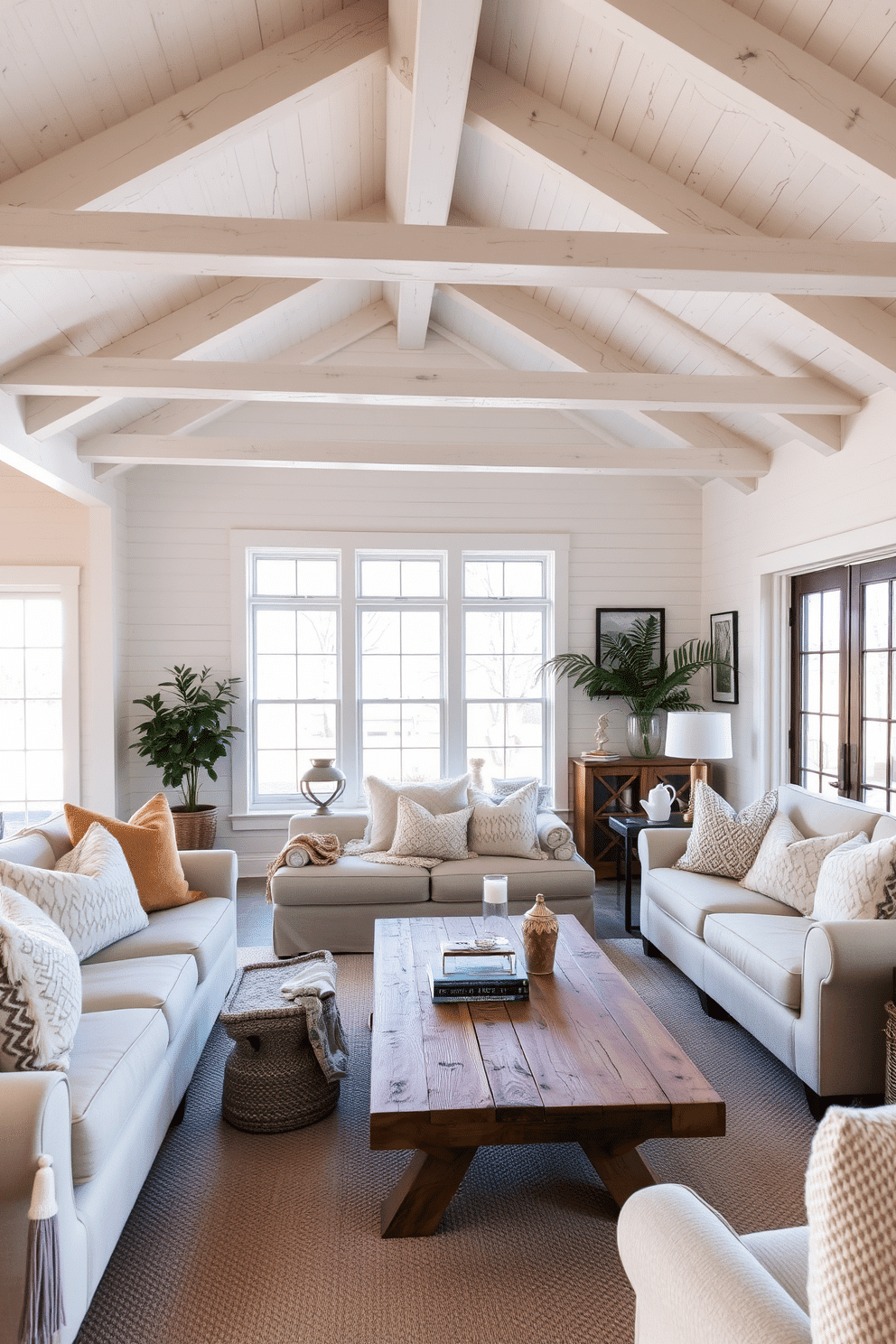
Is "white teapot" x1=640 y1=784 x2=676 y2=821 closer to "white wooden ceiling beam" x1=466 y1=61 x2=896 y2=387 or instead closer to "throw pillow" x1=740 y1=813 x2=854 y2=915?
"throw pillow" x1=740 y1=813 x2=854 y2=915

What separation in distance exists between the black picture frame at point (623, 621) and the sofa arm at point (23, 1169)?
4832 mm

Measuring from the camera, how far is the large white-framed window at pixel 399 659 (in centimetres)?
590

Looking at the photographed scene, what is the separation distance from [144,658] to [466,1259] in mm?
4548

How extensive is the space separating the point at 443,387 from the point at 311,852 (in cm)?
240

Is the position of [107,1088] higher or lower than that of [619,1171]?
higher

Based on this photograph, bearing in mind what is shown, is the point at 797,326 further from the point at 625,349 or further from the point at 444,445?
the point at 444,445

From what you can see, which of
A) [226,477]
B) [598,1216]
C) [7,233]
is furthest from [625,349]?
[598,1216]

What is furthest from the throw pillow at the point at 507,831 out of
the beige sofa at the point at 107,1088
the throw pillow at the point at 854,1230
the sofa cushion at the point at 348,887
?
the throw pillow at the point at 854,1230

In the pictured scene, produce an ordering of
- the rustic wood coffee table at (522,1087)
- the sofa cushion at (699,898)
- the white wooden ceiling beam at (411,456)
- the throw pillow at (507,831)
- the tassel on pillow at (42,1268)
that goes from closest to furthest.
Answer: the tassel on pillow at (42,1268) < the rustic wood coffee table at (522,1087) < the sofa cushion at (699,898) < the throw pillow at (507,831) < the white wooden ceiling beam at (411,456)

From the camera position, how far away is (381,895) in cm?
418

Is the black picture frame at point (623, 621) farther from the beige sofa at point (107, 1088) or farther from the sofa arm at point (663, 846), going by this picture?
the beige sofa at point (107, 1088)

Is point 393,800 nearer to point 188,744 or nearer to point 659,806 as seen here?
point 659,806

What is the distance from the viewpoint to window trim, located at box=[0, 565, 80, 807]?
5.37 metres

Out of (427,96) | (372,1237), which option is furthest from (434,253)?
(372,1237)
